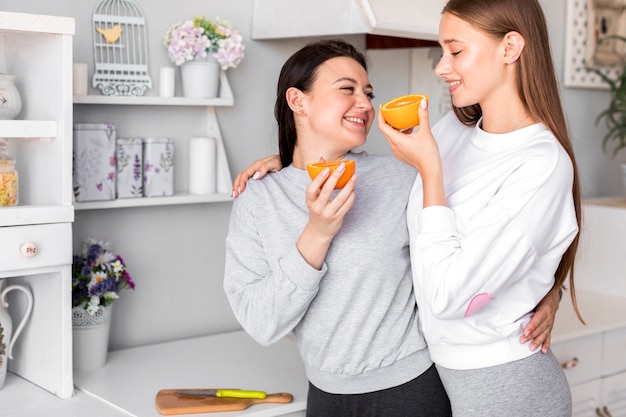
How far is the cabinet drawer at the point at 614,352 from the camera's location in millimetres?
2277

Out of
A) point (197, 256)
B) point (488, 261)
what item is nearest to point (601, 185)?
point (197, 256)

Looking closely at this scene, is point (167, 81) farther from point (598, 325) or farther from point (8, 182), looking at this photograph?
point (598, 325)

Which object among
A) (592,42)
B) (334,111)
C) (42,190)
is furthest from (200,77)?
(592,42)

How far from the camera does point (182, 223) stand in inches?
86.7

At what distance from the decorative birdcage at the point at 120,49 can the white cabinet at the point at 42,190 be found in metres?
0.23

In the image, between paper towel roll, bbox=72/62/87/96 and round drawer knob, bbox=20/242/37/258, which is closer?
round drawer knob, bbox=20/242/37/258

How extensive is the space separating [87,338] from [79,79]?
0.59 metres

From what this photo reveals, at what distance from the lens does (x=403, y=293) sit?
150 centimetres

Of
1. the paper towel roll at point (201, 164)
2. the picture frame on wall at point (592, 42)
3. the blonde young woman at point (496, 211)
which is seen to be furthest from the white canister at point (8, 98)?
the picture frame on wall at point (592, 42)

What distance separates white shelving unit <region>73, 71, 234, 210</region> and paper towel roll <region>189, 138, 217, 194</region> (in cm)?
3

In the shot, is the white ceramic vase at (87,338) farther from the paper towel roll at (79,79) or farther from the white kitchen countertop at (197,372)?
the paper towel roll at (79,79)

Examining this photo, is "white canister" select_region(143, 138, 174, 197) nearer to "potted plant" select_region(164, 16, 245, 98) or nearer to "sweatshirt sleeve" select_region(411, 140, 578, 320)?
"potted plant" select_region(164, 16, 245, 98)

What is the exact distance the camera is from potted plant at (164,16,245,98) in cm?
203

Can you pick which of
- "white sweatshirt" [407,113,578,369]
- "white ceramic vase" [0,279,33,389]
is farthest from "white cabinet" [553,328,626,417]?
"white ceramic vase" [0,279,33,389]
